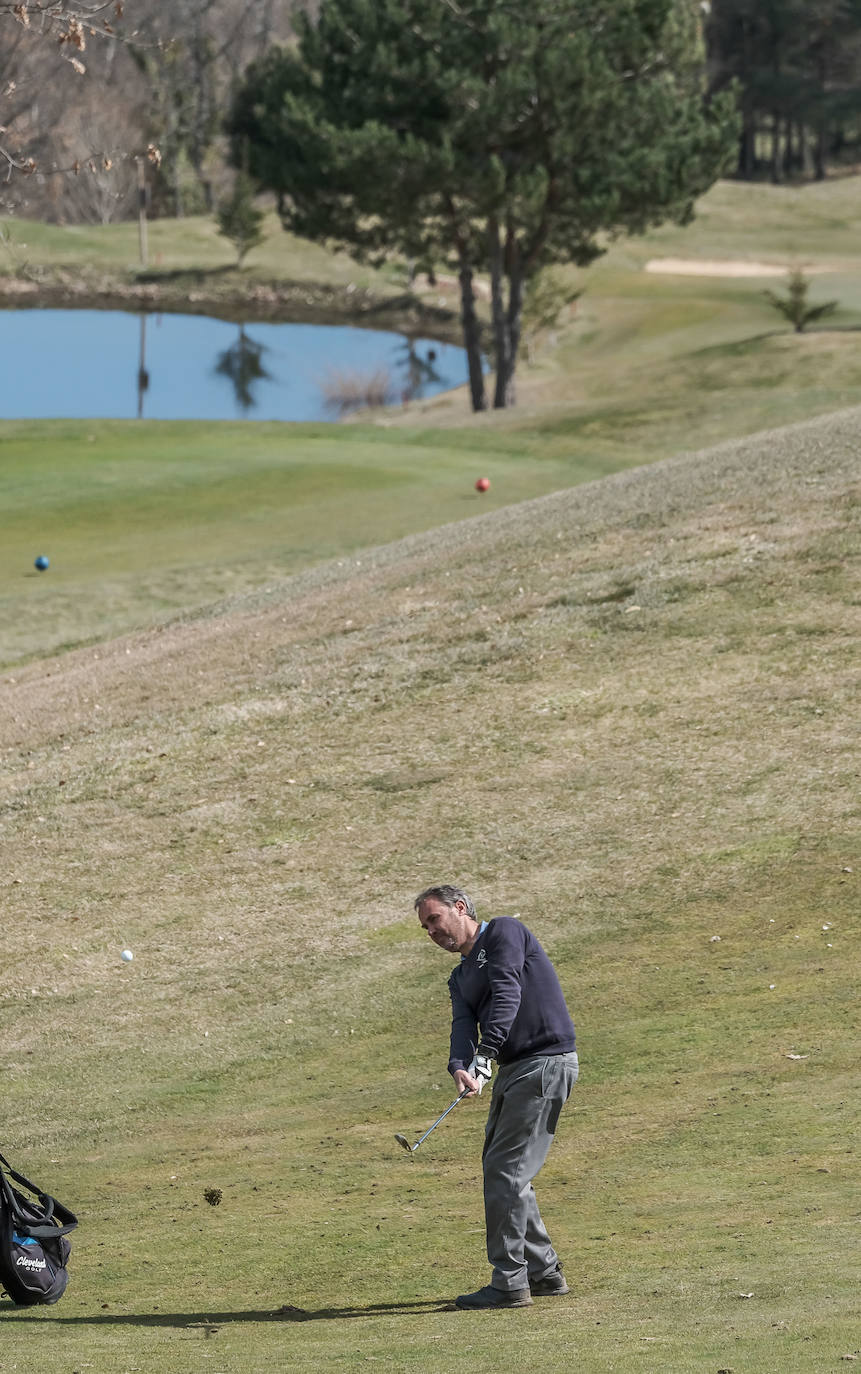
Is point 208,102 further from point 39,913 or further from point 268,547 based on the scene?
point 39,913

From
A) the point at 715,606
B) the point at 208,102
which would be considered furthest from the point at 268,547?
the point at 208,102

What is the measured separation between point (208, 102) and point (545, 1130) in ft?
462

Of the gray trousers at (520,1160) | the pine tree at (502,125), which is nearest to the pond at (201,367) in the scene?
the pine tree at (502,125)

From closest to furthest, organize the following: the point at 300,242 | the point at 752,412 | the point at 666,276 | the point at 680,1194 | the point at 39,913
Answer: the point at 680,1194 → the point at 39,913 → the point at 752,412 → the point at 666,276 → the point at 300,242

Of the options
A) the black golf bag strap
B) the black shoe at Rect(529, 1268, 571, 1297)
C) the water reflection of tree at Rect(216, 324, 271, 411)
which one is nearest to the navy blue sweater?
the black shoe at Rect(529, 1268, 571, 1297)

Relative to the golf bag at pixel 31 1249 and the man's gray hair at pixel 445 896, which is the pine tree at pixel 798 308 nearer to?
the man's gray hair at pixel 445 896

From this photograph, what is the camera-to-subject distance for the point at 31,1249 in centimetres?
831

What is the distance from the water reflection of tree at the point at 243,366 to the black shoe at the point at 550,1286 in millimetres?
65083

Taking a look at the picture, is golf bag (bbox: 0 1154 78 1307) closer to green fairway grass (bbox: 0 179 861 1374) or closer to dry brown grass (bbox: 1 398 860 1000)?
green fairway grass (bbox: 0 179 861 1374)

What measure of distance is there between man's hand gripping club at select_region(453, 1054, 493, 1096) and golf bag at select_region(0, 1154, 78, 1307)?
229cm

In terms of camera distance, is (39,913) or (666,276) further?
→ (666,276)

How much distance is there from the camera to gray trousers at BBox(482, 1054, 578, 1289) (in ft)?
26.0

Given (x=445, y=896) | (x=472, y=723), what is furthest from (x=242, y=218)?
(x=445, y=896)

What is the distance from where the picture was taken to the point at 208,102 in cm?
13812
